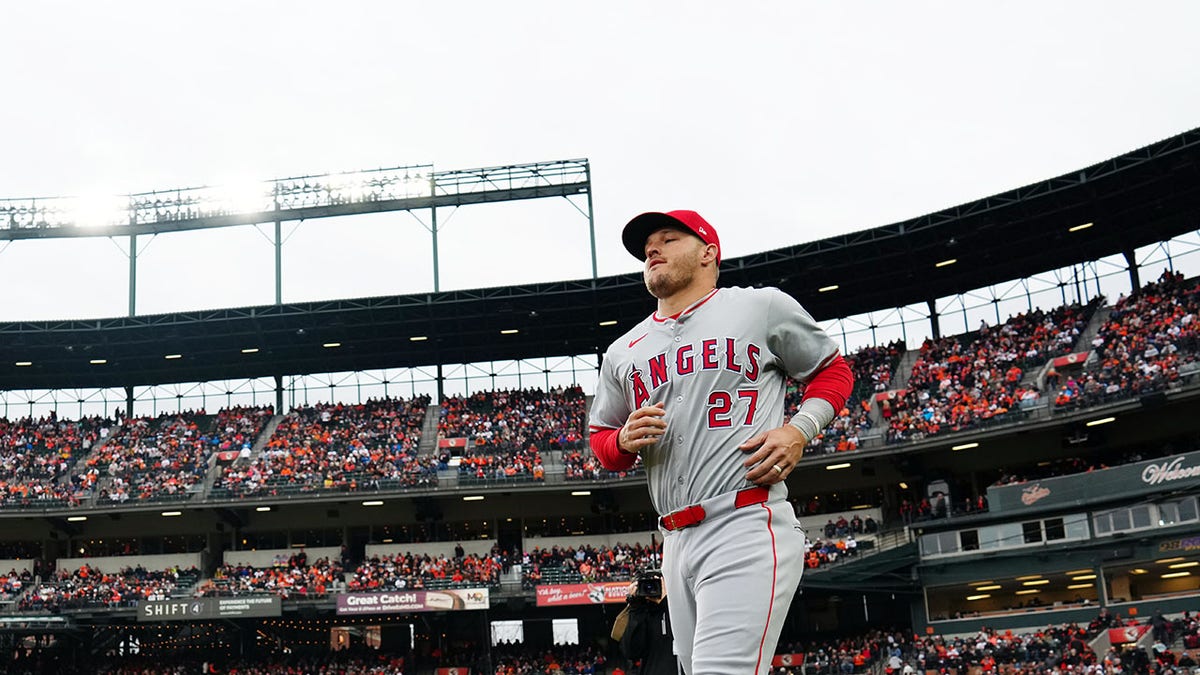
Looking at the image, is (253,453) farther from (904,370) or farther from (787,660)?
(904,370)

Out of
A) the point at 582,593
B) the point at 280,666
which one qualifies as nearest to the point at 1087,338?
the point at 582,593

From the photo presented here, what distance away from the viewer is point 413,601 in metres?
37.1

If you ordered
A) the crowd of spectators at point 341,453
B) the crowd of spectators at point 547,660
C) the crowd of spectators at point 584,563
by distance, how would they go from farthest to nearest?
the crowd of spectators at point 341,453 < the crowd of spectators at point 584,563 < the crowd of spectators at point 547,660

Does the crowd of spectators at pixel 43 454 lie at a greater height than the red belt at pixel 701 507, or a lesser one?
greater

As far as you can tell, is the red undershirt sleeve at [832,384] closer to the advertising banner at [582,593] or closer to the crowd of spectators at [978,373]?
the advertising banner at [582,593]

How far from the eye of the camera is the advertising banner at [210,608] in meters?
37.6

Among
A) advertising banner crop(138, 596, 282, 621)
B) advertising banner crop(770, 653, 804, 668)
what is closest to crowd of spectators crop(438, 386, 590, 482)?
advertising banner crop(138, 596, 282, 621)

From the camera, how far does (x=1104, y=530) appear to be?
3294cm

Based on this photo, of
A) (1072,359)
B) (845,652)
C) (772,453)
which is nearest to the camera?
(772,453)

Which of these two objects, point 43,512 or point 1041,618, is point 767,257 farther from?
point 43,512

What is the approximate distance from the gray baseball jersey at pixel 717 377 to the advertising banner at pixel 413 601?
110 feet

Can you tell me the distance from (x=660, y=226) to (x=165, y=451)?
4385 cm

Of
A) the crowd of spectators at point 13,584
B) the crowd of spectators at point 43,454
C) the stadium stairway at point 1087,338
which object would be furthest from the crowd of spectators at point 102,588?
the stadium stairway at point 1087,338

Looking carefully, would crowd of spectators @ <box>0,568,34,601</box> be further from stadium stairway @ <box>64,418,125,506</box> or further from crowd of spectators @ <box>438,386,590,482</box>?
crowd of spectators @ <box>438,386,590,482</box>
